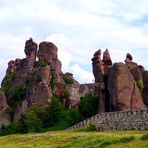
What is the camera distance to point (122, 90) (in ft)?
273

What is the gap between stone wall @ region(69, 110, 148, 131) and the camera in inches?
2566

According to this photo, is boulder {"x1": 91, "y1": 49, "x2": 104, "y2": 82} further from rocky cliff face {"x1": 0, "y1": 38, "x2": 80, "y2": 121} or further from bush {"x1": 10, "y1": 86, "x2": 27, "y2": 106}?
bush {"x1": 10, "y1": 86, "x2": 27, "y2": 106}

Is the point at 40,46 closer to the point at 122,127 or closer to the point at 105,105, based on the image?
the point at 105,105

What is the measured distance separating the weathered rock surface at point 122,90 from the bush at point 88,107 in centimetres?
599

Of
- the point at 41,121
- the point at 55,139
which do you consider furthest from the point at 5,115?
the point at 55,139

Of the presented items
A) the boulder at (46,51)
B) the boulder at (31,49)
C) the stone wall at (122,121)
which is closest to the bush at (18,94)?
the boulder at (46,51)

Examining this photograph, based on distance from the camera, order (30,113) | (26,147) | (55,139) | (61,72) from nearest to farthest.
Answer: (26,147)
(55,139)
(30,113)
(61,72)

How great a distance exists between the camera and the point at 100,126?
72688mm

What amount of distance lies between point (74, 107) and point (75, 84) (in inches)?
228

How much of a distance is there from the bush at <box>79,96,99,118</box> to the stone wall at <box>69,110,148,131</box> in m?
13.0

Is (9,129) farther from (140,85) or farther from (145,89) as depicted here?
(145,89)

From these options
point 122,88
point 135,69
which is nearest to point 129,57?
point 135,69

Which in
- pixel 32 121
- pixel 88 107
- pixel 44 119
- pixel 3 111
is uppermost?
pixel 3 111

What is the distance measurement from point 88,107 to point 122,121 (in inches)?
831
